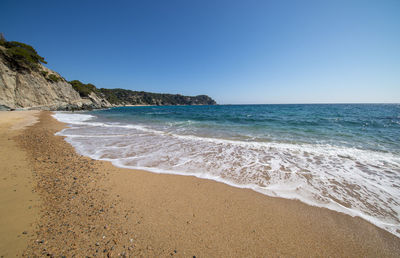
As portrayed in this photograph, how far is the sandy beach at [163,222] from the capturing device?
1.96m

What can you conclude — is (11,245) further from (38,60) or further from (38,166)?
(38,60)

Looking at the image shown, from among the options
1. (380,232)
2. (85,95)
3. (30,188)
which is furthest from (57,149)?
(85,95)

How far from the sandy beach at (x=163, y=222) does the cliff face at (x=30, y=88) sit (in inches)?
1465

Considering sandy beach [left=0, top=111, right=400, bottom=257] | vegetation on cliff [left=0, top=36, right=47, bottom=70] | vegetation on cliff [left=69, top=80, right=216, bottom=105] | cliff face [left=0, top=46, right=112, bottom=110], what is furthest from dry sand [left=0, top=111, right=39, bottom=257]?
vegetation on cliff [left=69, top=80, right=216, bottom=105]

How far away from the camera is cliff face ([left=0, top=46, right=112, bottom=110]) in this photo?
2455cm

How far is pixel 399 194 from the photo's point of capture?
3670 mm

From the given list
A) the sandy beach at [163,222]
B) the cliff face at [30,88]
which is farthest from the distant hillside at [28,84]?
the sandy beach at [163,222]

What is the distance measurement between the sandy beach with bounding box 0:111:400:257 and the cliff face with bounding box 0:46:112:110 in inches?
1465

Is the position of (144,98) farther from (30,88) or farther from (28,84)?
(28,84)

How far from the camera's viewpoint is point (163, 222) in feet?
7.98


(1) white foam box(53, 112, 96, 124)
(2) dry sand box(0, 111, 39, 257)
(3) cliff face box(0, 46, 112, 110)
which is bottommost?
(2) dry sand box(0, 111, 39, 257)

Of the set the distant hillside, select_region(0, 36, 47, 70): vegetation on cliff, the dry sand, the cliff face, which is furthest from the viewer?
select_region(0, 36, 47, 70): vegetation on cliff

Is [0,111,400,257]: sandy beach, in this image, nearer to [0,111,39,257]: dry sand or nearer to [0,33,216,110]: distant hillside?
[0,111,39,257]: dry sand

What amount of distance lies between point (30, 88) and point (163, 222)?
45.2 metres
